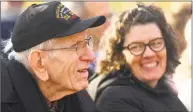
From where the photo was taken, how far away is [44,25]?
5.64ft

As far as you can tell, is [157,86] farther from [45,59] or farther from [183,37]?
[45,59]

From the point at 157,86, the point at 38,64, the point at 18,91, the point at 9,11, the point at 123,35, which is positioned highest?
the point at 9,11

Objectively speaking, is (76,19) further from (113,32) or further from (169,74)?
(169,74)

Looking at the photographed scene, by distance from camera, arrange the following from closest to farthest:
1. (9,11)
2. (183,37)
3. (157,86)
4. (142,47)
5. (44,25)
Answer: (44,25) → (142,47) → (157,86) → (9,11) → (183,37)

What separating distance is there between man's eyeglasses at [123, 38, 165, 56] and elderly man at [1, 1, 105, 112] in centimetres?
59

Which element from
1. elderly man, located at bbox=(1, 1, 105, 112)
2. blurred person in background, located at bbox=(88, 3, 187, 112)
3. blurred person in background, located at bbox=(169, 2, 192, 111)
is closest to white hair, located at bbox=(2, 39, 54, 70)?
elderly man, located at bbox=(1, 1, 105, 112)

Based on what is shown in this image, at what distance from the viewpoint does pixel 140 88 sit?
238 centimetres

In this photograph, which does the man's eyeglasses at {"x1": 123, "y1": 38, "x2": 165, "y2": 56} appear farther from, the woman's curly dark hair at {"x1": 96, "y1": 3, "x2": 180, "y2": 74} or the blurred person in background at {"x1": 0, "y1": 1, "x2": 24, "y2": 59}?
the blurred person in background at {"x1": 0, "y1": 1, "x2": 24, "y2": 59}

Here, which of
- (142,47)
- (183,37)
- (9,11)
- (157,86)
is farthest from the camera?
(183,37)

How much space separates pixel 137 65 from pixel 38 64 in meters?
0.81

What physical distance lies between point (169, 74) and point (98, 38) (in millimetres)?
523

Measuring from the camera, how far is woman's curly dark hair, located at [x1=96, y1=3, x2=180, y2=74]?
2.39 metres

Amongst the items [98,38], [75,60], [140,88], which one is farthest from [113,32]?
[75,60]

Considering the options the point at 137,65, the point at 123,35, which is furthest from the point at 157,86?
the point at 123,35
